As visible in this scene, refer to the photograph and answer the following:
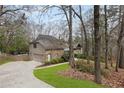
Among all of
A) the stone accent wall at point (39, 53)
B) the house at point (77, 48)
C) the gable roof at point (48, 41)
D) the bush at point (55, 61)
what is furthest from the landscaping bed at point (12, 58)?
the house at point (77, 48)

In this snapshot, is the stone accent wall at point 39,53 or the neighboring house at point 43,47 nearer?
the neighboring house at point 43,47

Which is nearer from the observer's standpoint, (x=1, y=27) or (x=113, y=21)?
(x=1, y=27)

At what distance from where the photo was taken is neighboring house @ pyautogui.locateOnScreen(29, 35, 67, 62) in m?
11.4

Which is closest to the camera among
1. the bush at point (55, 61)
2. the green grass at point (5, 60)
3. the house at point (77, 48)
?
the green grass at point (5, 60)

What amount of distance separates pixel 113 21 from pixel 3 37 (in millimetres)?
5352

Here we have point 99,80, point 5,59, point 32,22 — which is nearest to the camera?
point 99,80

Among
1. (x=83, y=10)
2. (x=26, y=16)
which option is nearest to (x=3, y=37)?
(x=26, y=16)

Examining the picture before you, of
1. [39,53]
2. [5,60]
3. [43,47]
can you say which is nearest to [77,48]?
[43,47]

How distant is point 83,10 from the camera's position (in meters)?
11.4

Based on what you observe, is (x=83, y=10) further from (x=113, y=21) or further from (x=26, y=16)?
(x=26, y=16)

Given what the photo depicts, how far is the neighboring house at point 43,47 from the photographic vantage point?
1144 centimetres

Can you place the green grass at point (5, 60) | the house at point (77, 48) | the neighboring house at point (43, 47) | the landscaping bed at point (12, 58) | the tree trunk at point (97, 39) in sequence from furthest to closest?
the house at point (77, 48)
the green grass at point (5, 60)
the landscaping bed at point (12, 58)
the neighboring house at point (43, 47)
the tree trunk at point (97, 39)

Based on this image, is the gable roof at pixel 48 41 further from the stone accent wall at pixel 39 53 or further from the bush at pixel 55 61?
the bush at pixel 55 61

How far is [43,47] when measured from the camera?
12.7 meters
